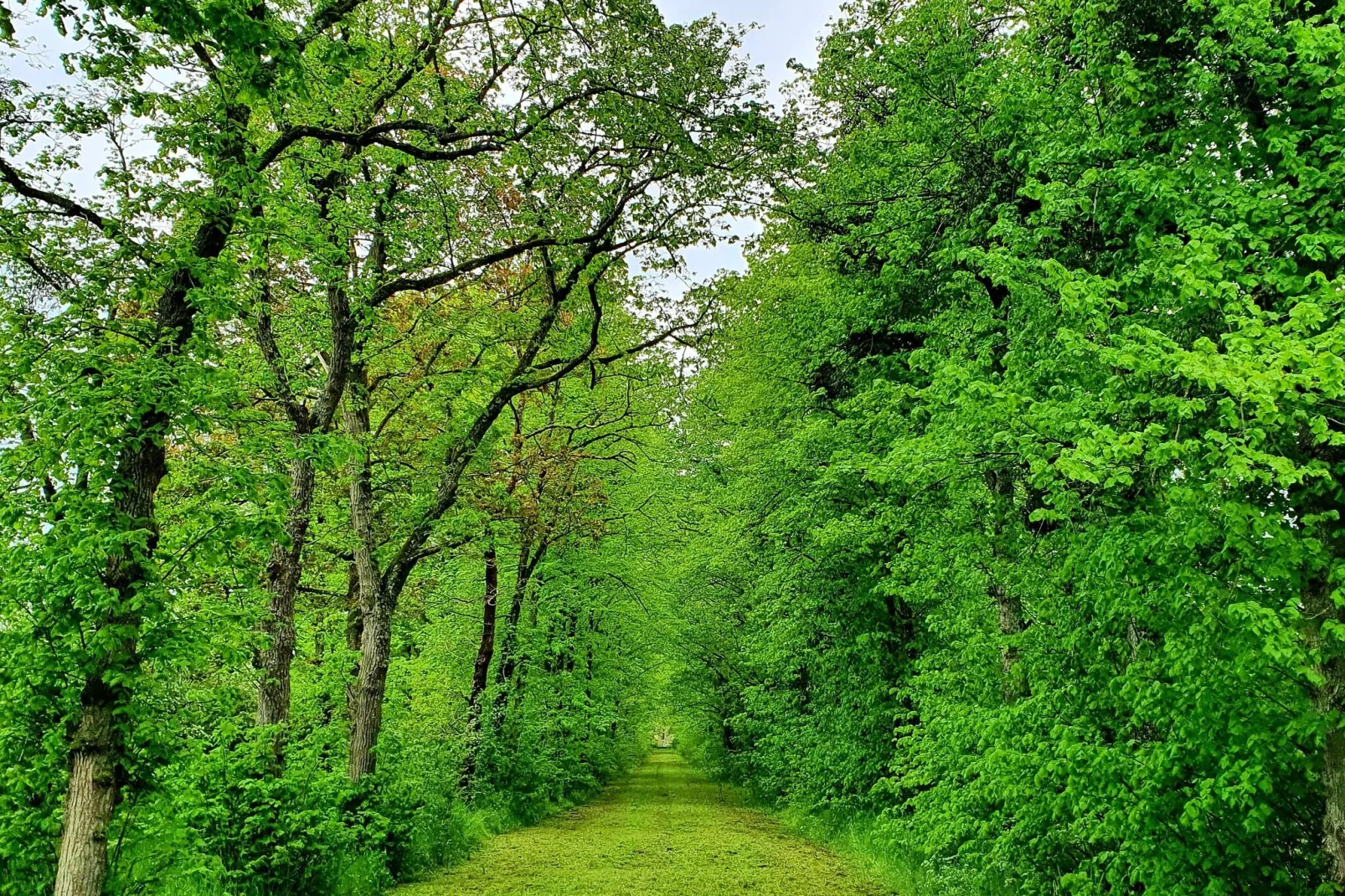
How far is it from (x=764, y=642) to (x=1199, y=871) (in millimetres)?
10489

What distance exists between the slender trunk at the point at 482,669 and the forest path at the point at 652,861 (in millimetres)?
1614

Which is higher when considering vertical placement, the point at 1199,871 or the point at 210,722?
the point at 210,722

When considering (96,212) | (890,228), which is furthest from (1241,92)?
(96,212)

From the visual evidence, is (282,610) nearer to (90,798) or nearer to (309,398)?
(309,398)

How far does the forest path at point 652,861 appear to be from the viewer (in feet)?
30.9

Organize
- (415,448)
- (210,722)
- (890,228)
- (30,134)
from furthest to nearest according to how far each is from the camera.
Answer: (415,448), (890,228), (210,722), (30,134)

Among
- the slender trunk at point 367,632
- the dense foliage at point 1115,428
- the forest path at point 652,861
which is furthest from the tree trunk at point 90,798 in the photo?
the dense foliage at point 1115,428

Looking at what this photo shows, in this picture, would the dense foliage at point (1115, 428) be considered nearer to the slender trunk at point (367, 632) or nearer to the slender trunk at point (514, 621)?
the slender trunk at point (367, 632)

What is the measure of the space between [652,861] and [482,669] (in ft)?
18.8

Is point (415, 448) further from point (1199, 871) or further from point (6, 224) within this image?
point (1199, 871)

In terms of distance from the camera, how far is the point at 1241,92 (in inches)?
221

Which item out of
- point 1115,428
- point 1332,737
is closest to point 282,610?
point 1115,428

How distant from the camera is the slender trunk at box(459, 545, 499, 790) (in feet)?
46.9

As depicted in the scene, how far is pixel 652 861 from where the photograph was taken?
11.2 metres
